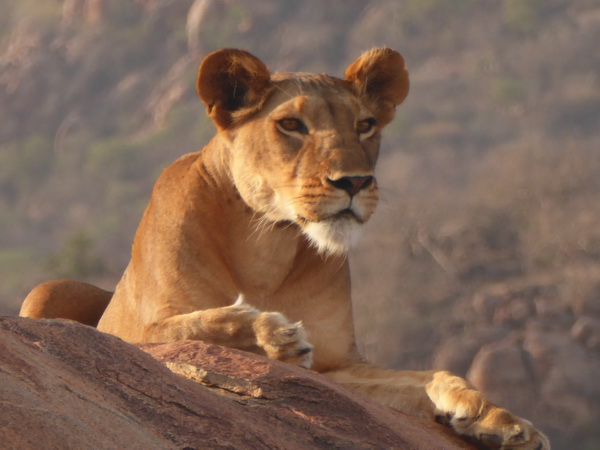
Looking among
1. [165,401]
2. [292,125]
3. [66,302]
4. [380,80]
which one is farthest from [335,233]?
[66,302]

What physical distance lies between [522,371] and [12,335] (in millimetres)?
17317

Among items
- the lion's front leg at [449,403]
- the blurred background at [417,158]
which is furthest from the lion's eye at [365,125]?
the blurred background at [417,158]

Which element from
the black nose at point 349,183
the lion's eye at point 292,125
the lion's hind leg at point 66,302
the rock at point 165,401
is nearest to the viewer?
the rock at point 165,401

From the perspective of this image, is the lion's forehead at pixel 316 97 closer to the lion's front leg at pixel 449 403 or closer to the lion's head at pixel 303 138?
the lion's head at pixel 303 138

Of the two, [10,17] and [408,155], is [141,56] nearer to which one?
[10,17]

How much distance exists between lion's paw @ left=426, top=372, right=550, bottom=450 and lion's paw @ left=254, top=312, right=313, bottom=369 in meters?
0.49

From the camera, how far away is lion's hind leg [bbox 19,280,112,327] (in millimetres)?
5969

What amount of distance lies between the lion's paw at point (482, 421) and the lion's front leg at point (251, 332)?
484mm

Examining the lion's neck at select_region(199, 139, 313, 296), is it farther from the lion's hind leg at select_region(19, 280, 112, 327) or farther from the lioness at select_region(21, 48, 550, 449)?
the lion's hind leg at select_region(19, 280, 112, 327)

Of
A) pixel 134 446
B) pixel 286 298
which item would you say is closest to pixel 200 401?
pixel 134 446

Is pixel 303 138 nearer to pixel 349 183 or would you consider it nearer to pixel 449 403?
pixel 349 183

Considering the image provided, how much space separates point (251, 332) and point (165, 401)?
1076 millimetres

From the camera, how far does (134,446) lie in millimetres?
2619

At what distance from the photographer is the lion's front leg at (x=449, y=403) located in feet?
12.5
